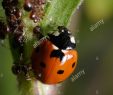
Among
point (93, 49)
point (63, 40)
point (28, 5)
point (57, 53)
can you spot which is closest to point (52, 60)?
point (57, 53)

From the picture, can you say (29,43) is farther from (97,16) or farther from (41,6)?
(97,16)

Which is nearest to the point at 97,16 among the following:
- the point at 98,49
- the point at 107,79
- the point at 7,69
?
the point at 98,49

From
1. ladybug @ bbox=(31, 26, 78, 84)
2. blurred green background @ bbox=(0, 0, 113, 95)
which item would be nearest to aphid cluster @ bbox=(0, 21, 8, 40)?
ladybug @ bbox=(31, 26, 78, 84)

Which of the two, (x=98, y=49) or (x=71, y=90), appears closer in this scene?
(x=71, y=90)

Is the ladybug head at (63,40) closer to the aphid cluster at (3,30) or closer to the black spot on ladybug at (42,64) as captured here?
the black spot on ladybug at (42,64)

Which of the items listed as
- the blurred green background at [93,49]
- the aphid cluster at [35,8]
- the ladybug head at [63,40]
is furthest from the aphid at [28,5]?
the blurred green background at [93,49]
